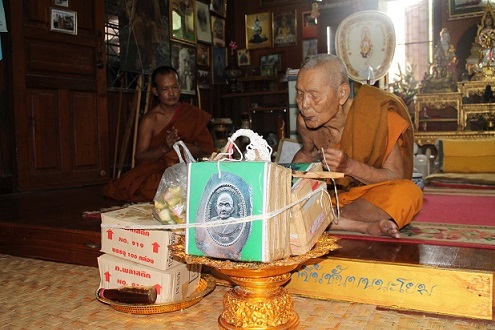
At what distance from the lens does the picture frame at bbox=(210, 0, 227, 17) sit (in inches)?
308

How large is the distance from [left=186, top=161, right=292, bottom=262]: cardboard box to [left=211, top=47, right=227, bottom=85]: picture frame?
6.85 metres

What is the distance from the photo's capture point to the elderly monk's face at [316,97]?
201 centimetres

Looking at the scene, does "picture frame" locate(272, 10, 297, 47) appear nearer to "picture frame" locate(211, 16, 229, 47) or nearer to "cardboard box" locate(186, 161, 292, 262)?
"picture frame" locate(211, 16, 229, 47)

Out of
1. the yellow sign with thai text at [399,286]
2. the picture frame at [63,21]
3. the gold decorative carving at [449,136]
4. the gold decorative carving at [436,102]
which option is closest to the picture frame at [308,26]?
the gold decorative carving at [436,102]

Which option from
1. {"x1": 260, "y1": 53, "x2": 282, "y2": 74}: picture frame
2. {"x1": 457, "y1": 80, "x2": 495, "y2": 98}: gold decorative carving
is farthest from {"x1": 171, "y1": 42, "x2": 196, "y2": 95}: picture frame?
Answer: {"x1": 457, "y1": 80, "x2": 495, "y2": 98}: gold decorative carving

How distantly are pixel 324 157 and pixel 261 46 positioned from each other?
263 inches

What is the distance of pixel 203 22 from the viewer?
25.0 feet

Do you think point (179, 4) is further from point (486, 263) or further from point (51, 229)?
point (486, 263)

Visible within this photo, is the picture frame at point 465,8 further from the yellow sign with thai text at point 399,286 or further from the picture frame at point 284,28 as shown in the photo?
the yellow sign with thai text at point 399,286

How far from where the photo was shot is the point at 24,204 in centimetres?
363

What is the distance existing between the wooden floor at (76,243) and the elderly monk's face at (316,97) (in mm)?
580

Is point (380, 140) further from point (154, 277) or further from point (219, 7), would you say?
point (219, 7)

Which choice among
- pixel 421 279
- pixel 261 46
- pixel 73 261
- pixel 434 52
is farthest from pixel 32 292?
pixel 261 46

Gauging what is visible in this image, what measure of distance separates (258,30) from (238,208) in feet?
24.4
